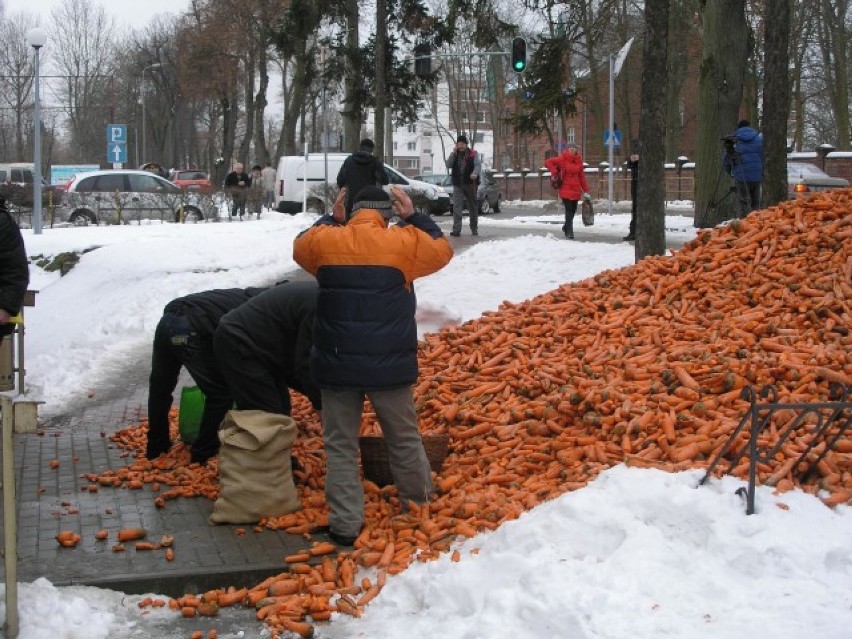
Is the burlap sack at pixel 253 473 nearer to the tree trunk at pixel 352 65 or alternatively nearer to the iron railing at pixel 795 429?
the iron railing at pixel 795 429

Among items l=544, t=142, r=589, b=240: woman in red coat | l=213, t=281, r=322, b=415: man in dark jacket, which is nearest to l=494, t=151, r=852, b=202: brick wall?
l=544, t=142, r=589, b=240: woman in red coat

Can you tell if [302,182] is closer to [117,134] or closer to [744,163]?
[117,134]

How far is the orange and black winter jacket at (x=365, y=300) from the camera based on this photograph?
550cm

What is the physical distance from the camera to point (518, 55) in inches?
1043

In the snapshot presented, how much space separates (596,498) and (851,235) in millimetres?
3550

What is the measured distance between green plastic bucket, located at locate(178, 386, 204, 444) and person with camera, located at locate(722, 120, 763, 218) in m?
9.39

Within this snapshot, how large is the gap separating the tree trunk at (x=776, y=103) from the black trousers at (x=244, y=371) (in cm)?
790

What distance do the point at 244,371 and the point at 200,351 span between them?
778 millimetres

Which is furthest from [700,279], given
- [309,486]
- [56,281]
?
[56,281]

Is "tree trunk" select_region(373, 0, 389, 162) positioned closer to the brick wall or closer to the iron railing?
the iron railing

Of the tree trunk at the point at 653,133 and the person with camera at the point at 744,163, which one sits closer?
the tree trunk at the point at 653,133

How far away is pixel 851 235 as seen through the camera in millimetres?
7457

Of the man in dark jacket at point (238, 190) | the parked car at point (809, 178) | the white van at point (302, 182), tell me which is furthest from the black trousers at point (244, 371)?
the white van at point (302, 182)

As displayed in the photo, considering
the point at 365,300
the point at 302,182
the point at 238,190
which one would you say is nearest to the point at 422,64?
the point at 302,182
